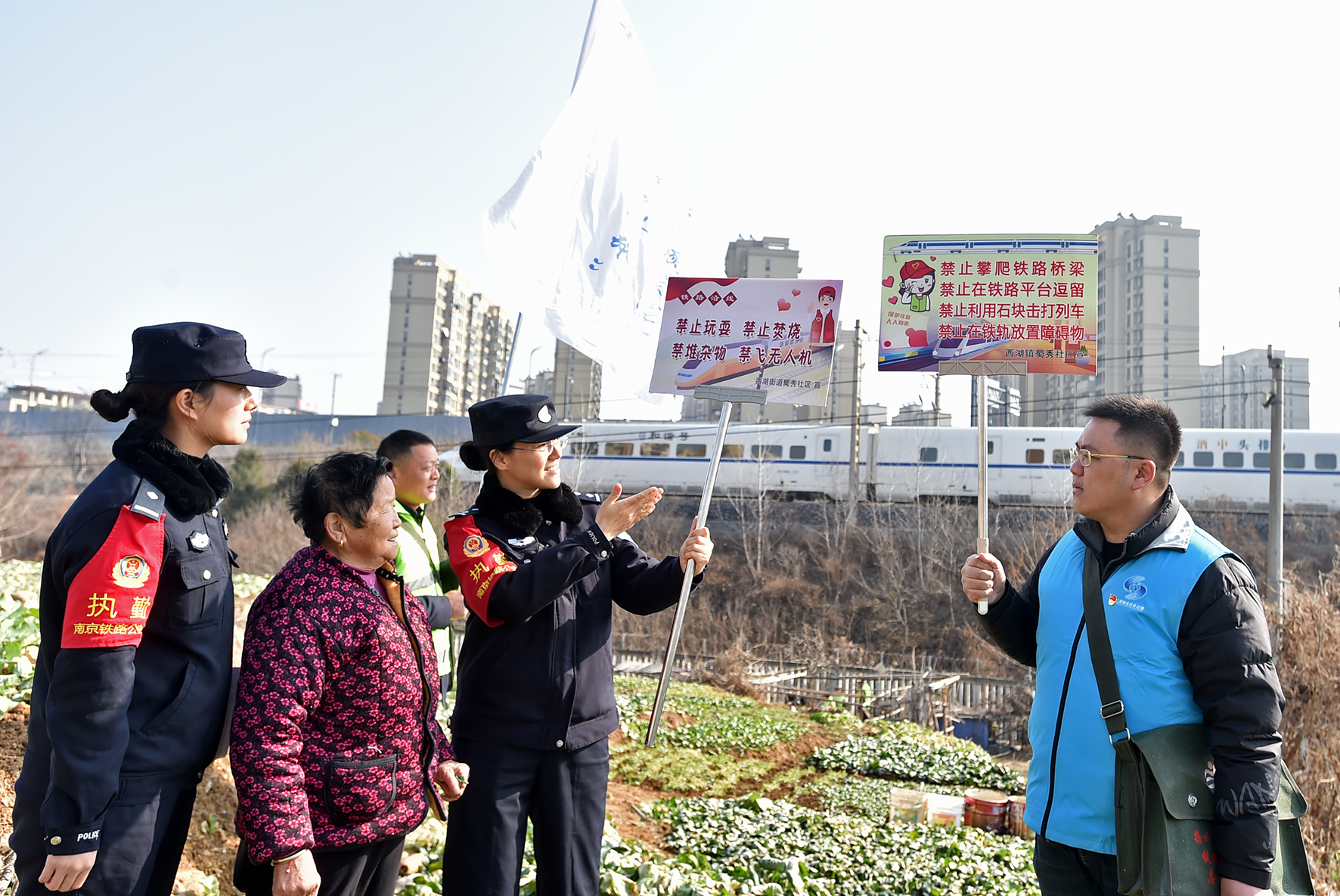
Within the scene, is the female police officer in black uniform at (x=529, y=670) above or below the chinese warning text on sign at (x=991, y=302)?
below

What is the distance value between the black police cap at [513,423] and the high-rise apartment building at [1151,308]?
7059 centimetres

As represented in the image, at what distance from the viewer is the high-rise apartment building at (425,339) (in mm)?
79375

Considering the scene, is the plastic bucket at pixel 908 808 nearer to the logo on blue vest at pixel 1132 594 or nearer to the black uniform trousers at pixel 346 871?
the logo on blue vest at pixel 1132 594

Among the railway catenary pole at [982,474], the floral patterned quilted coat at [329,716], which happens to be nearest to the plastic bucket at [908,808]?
the railway catenary pole at [982,474]

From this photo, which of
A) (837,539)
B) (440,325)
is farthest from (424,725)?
(440,325)

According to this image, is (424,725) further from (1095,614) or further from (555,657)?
(1095,614)

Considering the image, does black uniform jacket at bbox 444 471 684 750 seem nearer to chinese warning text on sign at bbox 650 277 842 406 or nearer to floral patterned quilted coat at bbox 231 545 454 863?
floral patterned quilted coat at bbox 231 545 454 863

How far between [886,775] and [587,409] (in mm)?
43046

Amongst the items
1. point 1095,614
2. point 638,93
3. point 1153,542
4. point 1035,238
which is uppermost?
point 638,93

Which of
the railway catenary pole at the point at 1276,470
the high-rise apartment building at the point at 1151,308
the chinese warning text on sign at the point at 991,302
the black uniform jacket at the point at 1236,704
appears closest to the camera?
the black uniform jacket at the point at 1236,704

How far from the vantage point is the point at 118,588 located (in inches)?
82.6

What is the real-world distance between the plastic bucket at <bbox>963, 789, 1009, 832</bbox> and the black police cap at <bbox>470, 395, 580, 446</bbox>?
573 centimetres

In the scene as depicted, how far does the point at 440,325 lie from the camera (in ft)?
261

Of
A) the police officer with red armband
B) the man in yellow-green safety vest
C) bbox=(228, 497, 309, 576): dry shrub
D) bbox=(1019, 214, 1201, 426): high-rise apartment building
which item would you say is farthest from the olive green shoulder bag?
bbox=(1019, 214, 1201, 426): high-rise apartment building
